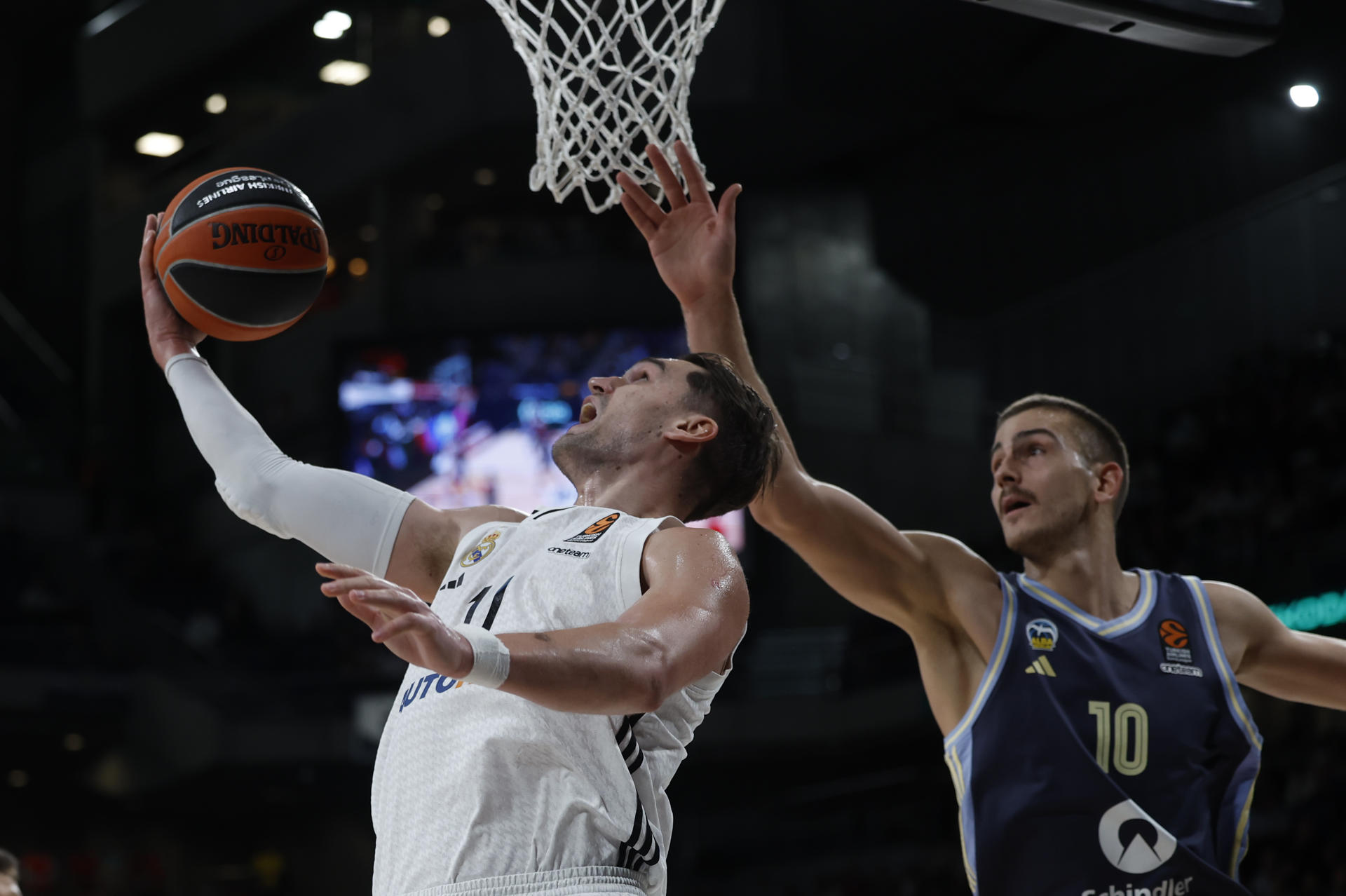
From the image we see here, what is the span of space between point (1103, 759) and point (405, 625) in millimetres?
1973

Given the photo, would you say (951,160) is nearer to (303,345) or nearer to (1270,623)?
(303,345)

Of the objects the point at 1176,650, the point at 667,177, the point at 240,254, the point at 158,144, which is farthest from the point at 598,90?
the point at 158,144

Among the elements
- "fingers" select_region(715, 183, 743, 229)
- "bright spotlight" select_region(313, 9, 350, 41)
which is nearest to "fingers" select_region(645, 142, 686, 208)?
"fingers" select_region(715, 183, 743, 229)

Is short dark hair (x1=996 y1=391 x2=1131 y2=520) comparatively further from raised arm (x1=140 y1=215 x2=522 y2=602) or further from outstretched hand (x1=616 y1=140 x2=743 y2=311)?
raised arm (x1=140 y1=215 x2=522 y2=602)

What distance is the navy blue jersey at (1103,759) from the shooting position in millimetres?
2869

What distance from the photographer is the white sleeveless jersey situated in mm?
1958

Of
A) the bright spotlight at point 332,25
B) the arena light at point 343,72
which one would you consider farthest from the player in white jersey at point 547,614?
the bright spotlight at point 332,25

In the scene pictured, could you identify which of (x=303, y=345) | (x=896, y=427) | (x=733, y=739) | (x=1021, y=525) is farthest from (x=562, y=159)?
(x=303, y=345)

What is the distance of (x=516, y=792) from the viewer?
6.49ft

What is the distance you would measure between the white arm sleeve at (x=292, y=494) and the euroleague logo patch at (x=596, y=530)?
0.39m

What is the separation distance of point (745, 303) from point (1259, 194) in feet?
19.7

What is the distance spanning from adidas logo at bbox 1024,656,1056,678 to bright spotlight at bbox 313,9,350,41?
14884 millimetres

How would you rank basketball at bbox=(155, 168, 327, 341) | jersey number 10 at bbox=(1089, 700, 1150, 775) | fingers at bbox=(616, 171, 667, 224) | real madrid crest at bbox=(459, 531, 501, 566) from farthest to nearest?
fingers at bbox=(616, 171, 667, 224) < jersey number 10 at bbox=(1089, 700, 1150, 775) < basketball at bbox=(155, 168, 327, 341) < real madrid crest at bbox=(459, 531, 501, 566)

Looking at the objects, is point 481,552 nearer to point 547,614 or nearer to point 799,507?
point 547,614
